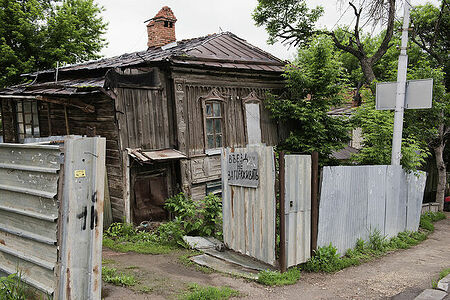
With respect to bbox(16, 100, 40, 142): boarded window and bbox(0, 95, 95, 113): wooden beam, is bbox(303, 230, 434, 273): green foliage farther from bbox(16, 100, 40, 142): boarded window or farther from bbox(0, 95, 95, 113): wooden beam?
bbox(16, 100, 40, 142): boarded window

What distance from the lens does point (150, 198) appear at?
10594mm

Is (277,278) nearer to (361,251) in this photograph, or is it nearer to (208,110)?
(361,251)

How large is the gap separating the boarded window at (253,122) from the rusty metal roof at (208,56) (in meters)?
1.38

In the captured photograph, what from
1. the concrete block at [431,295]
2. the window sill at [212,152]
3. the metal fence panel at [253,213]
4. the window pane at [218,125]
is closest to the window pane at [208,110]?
the window pane at [218,125]

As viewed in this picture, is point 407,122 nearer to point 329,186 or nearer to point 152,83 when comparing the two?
point 329,186

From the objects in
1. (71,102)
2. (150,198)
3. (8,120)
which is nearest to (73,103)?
(71,102)

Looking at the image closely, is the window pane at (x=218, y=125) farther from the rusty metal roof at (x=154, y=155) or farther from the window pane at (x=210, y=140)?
the rusty metal roof at (x=154, y=155)

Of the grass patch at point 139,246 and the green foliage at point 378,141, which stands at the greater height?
the green foliage at point 378,141

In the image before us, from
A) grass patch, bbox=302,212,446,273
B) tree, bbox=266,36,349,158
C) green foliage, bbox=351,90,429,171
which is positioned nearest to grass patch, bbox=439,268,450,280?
grass patch, bbox=302,212,446,273

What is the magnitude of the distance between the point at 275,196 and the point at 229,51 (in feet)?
27.5

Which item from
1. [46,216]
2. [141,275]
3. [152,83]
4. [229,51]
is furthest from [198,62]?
[46,216]

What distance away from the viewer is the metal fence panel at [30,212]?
4047 mm

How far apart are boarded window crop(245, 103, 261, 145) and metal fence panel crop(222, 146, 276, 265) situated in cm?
566

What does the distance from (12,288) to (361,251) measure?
6436 mm
